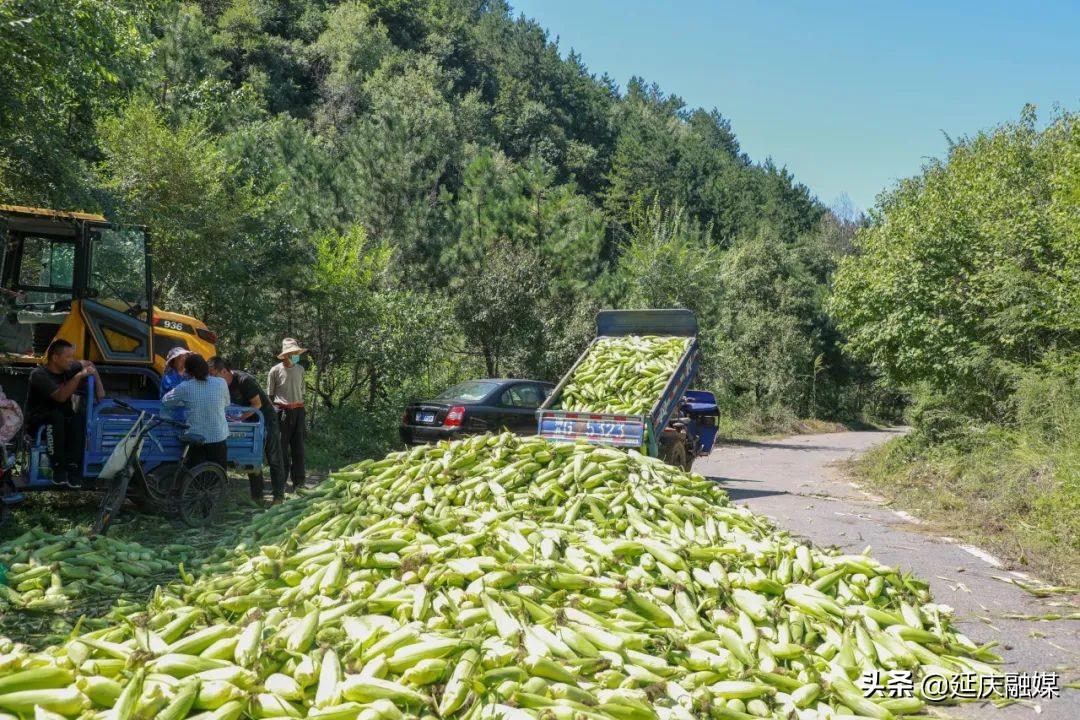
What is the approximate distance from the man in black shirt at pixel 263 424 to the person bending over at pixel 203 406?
1.08m

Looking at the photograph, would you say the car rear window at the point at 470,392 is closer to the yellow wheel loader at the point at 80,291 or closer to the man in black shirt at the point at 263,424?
the man in black shirt at the point at 263,424

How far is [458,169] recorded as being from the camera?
39.9 meters

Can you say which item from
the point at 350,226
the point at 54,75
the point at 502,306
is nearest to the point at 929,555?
the point at 54,75

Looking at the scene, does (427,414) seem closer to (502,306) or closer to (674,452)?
(674,452)

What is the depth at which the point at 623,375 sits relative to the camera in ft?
45.0

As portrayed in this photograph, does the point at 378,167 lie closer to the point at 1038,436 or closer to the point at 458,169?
the point at 458,169

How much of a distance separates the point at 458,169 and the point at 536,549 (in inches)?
1383

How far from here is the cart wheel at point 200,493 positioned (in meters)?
9.62

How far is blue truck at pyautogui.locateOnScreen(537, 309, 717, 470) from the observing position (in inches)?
473

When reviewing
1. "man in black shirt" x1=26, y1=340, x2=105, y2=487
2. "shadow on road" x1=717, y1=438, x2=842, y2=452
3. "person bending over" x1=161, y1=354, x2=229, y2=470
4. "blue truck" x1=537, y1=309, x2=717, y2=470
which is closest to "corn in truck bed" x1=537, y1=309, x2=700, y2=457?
"blue truck" x1=537, y1=309, x2=717, y2=470

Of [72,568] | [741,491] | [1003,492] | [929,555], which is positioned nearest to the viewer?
[72,568]

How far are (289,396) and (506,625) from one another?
8.38 metres

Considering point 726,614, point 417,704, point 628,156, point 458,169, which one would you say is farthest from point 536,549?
point 628,156

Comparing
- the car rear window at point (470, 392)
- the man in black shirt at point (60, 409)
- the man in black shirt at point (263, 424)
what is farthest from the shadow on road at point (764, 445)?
the man in black shirt at point (60, 409)
